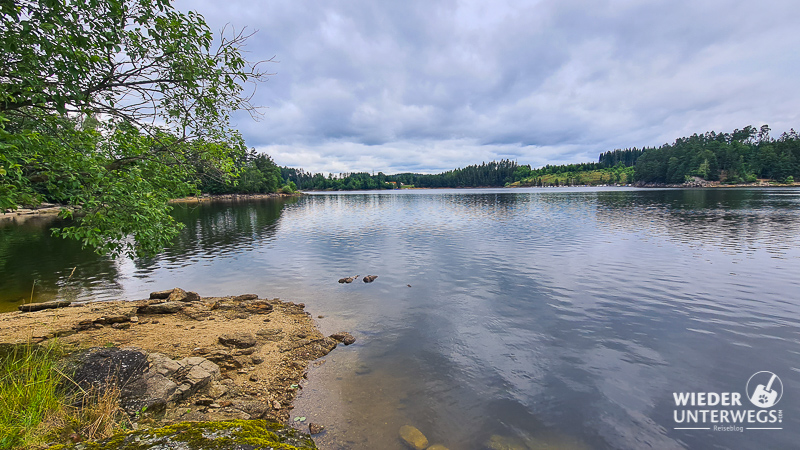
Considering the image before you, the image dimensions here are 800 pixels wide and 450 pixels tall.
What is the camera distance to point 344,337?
1353 cm

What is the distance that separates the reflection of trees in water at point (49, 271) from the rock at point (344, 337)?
1252cm

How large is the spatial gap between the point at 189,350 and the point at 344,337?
5483 millimetres

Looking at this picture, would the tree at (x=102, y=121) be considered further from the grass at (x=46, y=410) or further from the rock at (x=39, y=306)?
the rock at (x=39, y=306)

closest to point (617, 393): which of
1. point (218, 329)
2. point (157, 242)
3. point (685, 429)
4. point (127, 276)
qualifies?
point (685, 429)

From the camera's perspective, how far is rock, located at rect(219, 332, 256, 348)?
12172 millimetres

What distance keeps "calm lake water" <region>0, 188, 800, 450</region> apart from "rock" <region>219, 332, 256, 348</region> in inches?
120

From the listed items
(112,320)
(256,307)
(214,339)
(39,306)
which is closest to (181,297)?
(112,320)

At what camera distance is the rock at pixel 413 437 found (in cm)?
804

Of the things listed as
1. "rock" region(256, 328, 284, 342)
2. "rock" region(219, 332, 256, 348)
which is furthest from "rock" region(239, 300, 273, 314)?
"rock" region(219, 332, 256, 348)

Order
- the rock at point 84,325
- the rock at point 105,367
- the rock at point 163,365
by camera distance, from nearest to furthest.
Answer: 1. the rock at point 105,367
2. the rock at point 163,365
3. the rock at point 84,325

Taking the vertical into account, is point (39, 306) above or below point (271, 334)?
above

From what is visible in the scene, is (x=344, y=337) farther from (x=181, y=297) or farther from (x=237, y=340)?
(x=181, y=297)

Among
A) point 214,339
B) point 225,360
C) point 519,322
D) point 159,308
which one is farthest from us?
point 519,322

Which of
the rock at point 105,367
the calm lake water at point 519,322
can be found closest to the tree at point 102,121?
the rock at point 105,367
